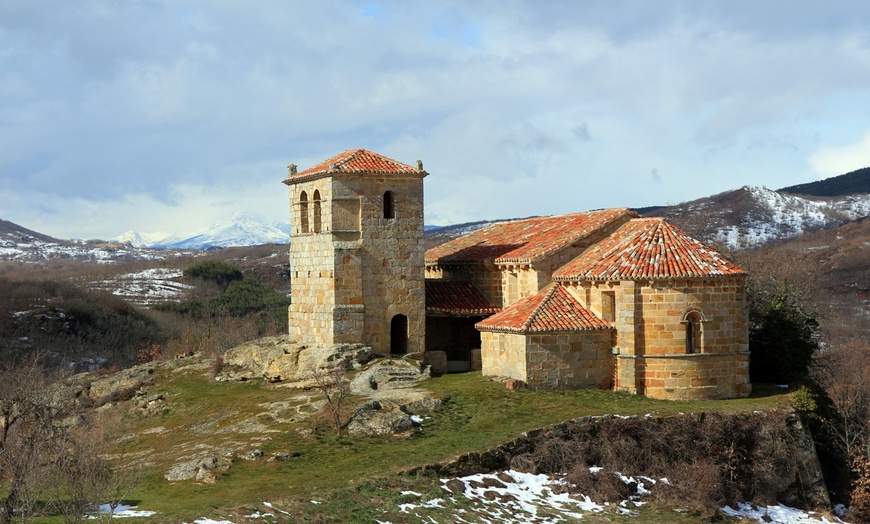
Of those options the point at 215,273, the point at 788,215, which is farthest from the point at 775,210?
the point at 215,273

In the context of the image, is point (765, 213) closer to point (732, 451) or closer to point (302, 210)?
point (302, 210)

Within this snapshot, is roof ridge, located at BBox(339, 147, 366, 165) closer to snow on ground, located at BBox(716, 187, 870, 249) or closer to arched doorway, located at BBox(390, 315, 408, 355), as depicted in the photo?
arched doorway, located at BBox(390, 315, 408, 355)

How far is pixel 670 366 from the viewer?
32062 millimetres

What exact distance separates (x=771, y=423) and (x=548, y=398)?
20.9ft

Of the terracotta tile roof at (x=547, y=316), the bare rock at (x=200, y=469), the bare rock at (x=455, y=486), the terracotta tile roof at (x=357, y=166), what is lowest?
the bare rock at (x=455, y=486)

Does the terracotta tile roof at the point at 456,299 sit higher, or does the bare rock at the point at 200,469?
the terracotta tile roof at the point at 456,299

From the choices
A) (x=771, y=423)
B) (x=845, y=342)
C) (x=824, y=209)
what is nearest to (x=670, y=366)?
(x=771, y=423)

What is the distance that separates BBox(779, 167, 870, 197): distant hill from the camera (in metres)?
180

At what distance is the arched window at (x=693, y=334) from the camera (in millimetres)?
32156

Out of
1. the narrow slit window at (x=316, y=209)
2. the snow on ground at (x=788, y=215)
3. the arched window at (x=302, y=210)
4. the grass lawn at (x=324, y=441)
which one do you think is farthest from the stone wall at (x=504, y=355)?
the snow on ground at (x=788, y=215)

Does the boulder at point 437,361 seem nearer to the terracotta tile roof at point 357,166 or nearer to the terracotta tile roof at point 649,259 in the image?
the terracotta tile roof at point 649,259

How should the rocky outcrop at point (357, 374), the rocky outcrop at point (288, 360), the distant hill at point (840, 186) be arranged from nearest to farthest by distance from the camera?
the rocky outcrop at point (357, 374), the rocky outcrop at point (288, 360), the distant hill at point (840, 186)

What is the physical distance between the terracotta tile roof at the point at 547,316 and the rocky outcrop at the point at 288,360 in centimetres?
445

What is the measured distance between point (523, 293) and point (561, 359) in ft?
15.5
